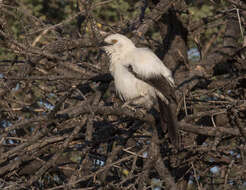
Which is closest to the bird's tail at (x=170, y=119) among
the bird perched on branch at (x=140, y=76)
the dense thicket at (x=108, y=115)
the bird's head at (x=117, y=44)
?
the bird perched on branch at (x=140, y=76)

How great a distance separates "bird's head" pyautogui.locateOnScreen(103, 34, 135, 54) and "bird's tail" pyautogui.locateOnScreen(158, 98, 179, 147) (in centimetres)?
82

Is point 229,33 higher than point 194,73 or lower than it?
higher

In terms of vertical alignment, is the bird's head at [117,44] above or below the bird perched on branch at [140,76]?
above

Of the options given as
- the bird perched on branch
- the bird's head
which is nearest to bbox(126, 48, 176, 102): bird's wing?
the bird perched on branch

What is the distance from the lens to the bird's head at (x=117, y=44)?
519cm

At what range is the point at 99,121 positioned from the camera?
15.8ft

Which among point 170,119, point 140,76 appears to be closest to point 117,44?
point 140,76

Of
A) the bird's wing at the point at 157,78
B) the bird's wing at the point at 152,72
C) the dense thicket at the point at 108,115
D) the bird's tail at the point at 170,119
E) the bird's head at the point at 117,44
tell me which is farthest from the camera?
the bird's head at the point at 117,44

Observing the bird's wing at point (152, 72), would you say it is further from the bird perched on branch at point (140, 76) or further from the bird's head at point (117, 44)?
the bird's head at point (117, 44)

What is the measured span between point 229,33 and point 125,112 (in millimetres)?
2734

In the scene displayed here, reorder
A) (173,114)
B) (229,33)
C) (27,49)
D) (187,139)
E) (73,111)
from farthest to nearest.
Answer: (229,33) < (187,139) < (173,114) < (27,49) < (73,111)

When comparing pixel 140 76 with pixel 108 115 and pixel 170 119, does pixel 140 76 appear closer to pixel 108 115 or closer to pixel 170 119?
pixel 170 119

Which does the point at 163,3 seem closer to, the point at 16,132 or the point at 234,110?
the point at 234,110

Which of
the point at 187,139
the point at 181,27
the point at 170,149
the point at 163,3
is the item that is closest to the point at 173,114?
the point at 170,149
